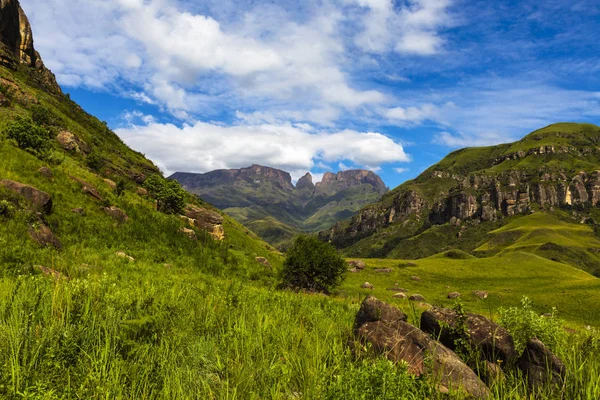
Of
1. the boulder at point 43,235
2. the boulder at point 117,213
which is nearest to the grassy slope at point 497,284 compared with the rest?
the boulder at point 117,213

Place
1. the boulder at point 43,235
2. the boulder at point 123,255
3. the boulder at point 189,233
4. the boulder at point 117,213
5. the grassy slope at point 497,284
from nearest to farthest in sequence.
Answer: the boulder at point 43,235 → the boulder at point 123,255 → the boulder at point 117,213 → the boulder at point 189,233 → the grassy slope at point 497,284

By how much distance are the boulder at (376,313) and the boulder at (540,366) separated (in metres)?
2.72

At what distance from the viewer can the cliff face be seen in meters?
81.0

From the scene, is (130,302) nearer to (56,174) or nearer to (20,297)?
(20,297)

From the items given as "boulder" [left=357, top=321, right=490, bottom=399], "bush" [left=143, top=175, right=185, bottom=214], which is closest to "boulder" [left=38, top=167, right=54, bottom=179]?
"bush" [left=143, top=175, right=185, bottom=214]

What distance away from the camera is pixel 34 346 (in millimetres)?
4332

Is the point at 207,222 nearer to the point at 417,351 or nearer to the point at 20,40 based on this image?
the point at 417,351

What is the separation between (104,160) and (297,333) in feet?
158

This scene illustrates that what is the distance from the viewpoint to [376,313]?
8023mm

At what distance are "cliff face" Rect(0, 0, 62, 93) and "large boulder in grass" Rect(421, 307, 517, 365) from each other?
9669cm

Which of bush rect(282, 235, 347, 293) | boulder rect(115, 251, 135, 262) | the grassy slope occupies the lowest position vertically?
the grassy slope

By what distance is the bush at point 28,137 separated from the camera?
84.5 ft

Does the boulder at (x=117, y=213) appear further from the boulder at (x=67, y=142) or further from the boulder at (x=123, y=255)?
the boulder at (x=67, y=142)

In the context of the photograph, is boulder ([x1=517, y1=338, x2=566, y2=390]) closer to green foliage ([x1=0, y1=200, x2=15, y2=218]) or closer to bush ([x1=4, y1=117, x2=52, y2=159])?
green foliage ([x1=0, y1=200, x2=15, y2=218])
